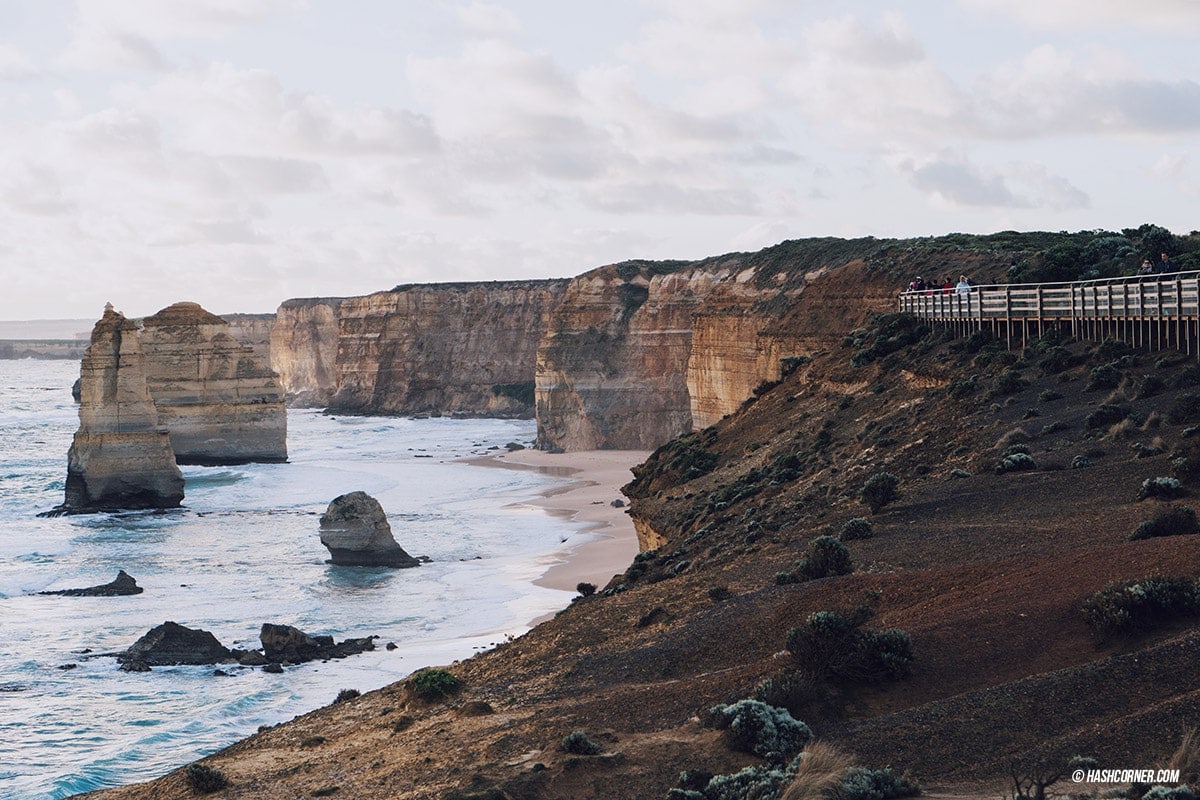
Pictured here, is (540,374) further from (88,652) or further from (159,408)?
(88,652)

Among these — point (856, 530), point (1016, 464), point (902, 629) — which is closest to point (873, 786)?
point (902, 629)

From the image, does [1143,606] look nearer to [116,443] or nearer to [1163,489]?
[1163,489]

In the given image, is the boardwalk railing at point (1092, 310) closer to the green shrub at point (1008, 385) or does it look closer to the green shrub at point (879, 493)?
the green shrub at point (1008, 385)

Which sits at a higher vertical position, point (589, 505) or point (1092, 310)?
point (1092, 310)

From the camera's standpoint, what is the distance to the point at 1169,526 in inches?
640

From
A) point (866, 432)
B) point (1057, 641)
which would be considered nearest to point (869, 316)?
point (866, 432)

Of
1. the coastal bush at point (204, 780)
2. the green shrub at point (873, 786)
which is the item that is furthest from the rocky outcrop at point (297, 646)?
the green shrub at point (873, 786)

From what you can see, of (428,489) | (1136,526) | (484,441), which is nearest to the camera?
(1136,526)

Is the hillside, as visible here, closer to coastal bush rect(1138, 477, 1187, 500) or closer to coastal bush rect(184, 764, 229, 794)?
coastal bush rect(184, 764, 229, 794)

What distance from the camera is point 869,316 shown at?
47.0 m

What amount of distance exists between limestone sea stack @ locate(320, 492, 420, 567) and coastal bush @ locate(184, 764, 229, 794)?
2689 cm

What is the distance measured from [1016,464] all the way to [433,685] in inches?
426

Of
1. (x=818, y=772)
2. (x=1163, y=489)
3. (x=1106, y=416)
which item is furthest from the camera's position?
(x=1106, y=416)

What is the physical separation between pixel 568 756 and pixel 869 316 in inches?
1420
